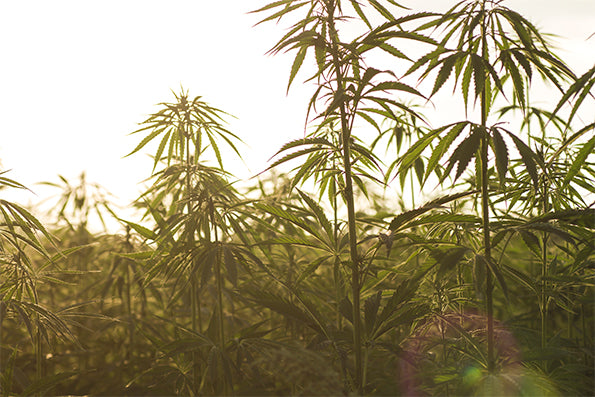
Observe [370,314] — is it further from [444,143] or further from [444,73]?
[444,73]

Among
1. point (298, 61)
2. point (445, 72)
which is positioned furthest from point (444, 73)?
point (298, 61)

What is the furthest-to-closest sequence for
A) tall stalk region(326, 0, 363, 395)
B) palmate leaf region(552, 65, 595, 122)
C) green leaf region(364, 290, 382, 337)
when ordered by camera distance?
1. green leaf region(364, 290, 382, 337)
2. tall stalk region(326, 0, 363, 395)
3. palmate leaf region(552, 65, 595, 122)

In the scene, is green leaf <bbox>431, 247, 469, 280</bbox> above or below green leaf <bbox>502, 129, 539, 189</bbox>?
below

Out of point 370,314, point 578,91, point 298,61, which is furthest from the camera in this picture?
point 370,314

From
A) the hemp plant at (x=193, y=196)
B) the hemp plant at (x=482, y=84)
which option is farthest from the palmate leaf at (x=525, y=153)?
the hemp plant at (x=193, y=196)

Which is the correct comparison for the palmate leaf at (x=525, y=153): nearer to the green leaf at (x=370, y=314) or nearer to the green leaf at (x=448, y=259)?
the green leaf at (x=448, y=259)

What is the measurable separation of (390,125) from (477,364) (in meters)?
1.97

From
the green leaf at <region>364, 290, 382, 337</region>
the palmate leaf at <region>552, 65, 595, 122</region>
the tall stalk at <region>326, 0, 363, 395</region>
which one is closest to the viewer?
the palmate leaf at <region>552, 65, 595, 122</region>

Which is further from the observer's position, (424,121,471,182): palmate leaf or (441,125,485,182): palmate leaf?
(424,121,471,182): palmate leaf

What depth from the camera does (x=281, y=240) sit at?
76.0 inches

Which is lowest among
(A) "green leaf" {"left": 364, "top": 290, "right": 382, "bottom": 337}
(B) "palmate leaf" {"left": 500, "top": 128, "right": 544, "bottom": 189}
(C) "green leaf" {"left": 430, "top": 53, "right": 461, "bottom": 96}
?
(A) "green leaf" {"left": 364, "top": 290, "right": 382, "bottom": 337}

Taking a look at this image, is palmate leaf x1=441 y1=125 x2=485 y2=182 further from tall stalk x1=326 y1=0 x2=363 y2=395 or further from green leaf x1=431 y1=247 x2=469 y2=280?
tall stalk x1=326 y1=0 x2=363 y2=395

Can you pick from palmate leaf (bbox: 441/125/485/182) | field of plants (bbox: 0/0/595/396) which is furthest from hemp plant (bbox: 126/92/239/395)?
palmate leaf (bbox: 441/125/485/182)

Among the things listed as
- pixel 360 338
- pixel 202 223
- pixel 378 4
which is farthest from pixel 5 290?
pixel 378 4
